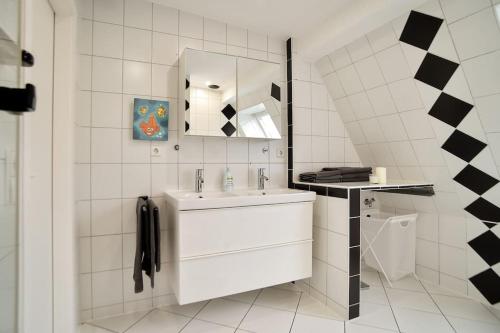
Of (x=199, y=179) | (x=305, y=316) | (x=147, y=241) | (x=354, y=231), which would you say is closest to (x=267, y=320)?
(x=305, y=316)

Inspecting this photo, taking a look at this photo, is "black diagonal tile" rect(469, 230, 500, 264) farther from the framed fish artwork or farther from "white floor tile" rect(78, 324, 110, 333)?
"white floor tile" rect(78, 324, 110, 333)

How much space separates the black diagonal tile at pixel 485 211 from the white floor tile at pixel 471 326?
0.65 metres

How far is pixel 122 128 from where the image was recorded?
1.69 meters

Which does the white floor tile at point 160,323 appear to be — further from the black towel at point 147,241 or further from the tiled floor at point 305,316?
the black towel at point 147,241

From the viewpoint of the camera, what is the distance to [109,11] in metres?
1.66

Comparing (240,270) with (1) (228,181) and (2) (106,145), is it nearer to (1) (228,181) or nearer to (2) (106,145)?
(1) (228,181)

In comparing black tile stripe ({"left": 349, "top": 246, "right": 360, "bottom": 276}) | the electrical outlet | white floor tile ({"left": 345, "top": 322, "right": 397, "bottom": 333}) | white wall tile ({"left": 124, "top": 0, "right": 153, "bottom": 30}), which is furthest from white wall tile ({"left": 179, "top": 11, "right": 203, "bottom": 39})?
white floor tile ({"left": 345, "top": 322, "right": 397, "bottom": 333})

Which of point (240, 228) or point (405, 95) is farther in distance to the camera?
point (405, 95)

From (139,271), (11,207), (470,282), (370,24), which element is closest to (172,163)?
(139,271)

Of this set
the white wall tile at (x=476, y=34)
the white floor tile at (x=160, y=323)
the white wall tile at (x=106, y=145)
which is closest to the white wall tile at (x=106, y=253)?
the white floor tile at (x=160, y=323)

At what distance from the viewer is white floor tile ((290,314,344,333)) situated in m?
1.53

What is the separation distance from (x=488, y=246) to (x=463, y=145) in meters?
0.79

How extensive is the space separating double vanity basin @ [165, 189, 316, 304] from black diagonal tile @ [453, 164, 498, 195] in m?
1.05

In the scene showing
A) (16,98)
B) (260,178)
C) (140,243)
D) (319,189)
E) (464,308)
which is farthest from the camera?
(260,178)
